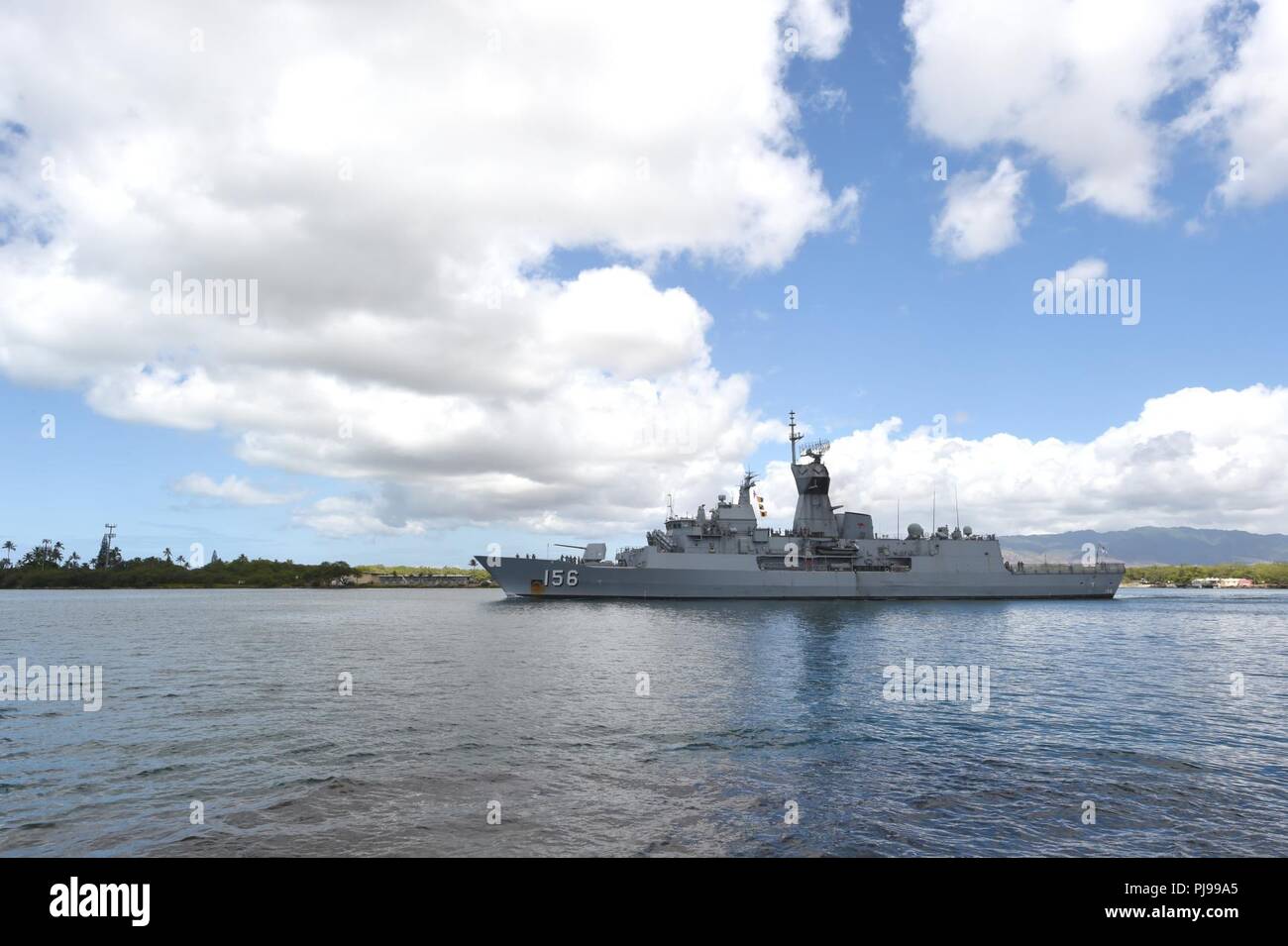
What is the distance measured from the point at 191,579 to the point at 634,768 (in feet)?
600

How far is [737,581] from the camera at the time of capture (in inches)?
2603

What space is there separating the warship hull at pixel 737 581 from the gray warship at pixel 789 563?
0.11 meters

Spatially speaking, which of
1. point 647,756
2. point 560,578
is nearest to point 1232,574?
point 560,578

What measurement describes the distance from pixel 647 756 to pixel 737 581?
172 feet

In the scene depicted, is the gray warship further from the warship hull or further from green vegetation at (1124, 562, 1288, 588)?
green vegetation at (1124, 562, 1288, 588)

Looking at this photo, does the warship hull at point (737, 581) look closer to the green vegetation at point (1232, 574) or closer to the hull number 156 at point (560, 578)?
the hull number 156 at point (560, 578)

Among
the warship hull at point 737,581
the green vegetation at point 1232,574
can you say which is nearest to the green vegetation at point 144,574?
the warship hull at point 737,581

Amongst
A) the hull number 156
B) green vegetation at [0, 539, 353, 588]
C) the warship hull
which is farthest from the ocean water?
green vegetation at [0, 539, 353, 588]

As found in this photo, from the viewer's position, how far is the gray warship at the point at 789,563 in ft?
217

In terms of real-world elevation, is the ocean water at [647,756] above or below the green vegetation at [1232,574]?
above

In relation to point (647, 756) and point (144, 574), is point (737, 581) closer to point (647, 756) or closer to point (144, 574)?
point (647, 756)

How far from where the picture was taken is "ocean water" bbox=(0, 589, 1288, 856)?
34.5 ft
